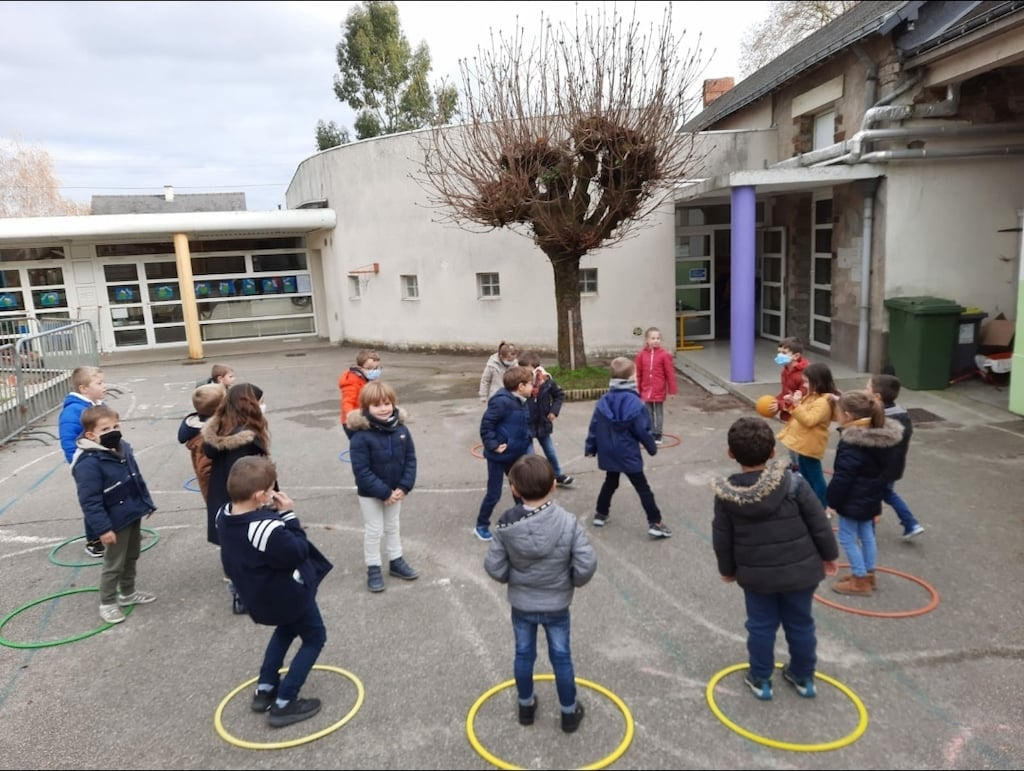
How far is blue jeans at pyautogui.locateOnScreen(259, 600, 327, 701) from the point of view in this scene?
378cm

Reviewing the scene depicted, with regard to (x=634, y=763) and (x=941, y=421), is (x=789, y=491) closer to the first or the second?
(x=634, y=763)

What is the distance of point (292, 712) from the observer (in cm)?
380

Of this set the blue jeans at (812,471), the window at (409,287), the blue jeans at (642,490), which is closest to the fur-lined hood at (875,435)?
the blue jeans at (812,471)

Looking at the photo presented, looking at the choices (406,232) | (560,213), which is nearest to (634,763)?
(560,213)

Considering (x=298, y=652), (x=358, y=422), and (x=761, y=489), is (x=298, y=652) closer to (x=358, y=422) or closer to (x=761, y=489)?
(x=358, y=422)

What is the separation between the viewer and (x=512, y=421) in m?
6.10

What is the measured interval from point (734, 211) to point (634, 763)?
9.87 metres

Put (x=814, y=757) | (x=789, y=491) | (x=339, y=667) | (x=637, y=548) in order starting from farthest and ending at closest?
(x=637, y=548) → (x=339, y=667) → (x=789, y=491) → (x=814, y=757)

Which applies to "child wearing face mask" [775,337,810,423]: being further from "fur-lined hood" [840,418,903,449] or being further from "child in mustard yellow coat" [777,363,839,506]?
"fur-lined hood" [840,418,903,449]

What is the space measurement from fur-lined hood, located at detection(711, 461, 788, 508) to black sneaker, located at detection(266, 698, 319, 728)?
242cm

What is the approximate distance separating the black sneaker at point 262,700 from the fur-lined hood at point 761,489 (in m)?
2.61

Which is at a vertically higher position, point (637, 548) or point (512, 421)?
point (512, 421)

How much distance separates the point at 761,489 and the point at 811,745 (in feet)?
3.96

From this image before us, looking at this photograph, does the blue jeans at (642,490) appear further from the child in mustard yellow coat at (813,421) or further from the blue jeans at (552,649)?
the blue jeans at (552,649)
